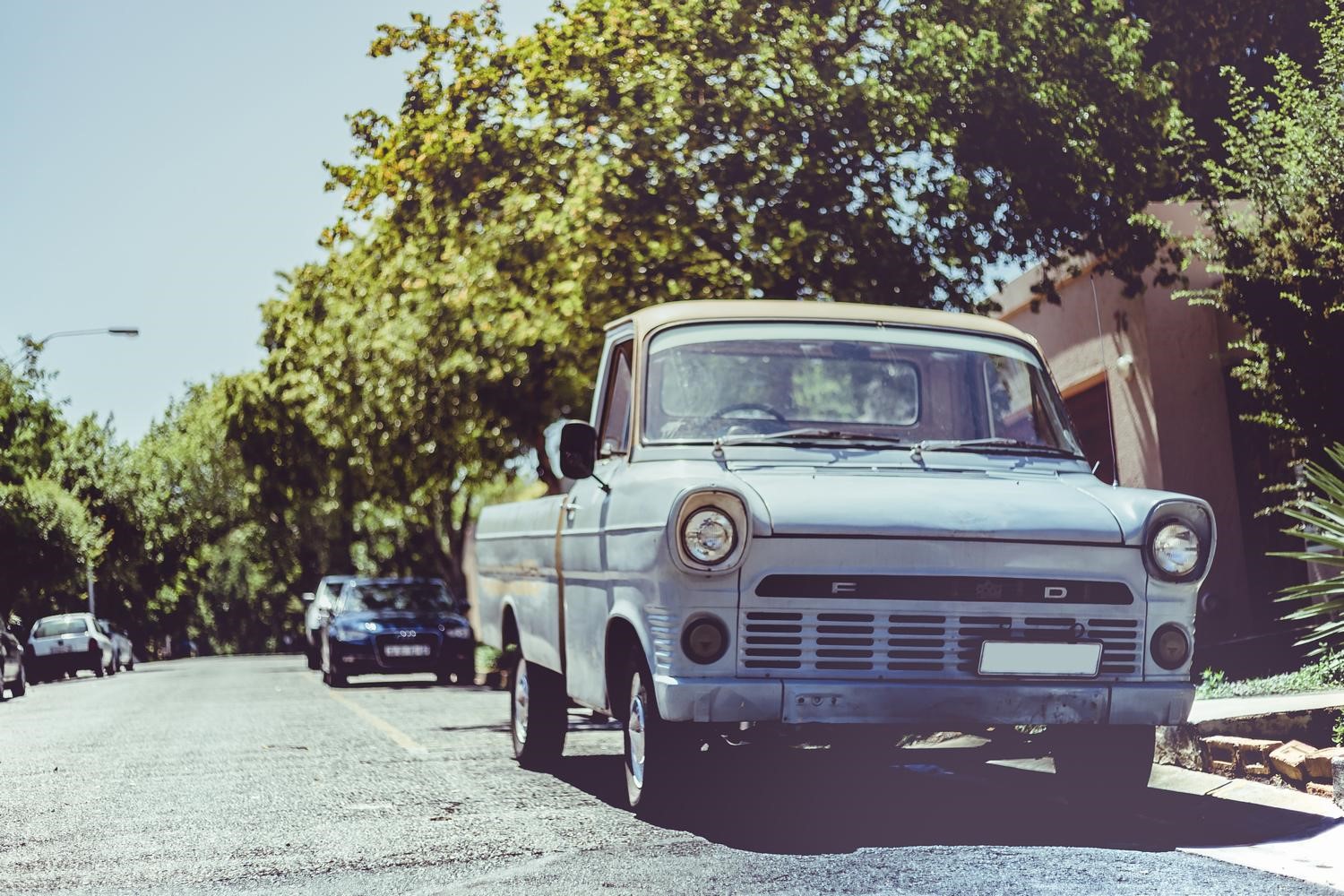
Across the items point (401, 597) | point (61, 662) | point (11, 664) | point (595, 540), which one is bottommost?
point (61, 662)

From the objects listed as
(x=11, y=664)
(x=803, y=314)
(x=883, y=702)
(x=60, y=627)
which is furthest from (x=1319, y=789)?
(x=60, y=627)

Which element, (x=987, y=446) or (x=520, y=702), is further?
(x=520, y=702)

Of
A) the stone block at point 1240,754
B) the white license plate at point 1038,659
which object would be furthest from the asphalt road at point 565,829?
the white license plate at point 1038,659

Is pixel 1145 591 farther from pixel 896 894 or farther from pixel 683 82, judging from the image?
pixel 683 82

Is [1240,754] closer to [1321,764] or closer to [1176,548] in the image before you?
[1321,764]

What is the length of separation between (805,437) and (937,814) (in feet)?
5.65

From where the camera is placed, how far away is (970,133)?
14.0m

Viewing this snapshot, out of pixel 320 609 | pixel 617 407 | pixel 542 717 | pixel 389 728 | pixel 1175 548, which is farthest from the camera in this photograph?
pixel 320 609

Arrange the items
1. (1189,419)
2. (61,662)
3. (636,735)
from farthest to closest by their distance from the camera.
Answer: (61,662), (1189,419), (636,735)

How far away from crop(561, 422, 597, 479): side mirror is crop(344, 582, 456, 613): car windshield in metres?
14.6

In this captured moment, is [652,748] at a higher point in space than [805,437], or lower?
lower

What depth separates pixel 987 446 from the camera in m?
7.41

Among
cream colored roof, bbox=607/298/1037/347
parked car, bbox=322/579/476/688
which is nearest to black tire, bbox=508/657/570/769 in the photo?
cream colored roof, bbox=607/298/1037/347

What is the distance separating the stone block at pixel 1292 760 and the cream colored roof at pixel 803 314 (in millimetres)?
2208
